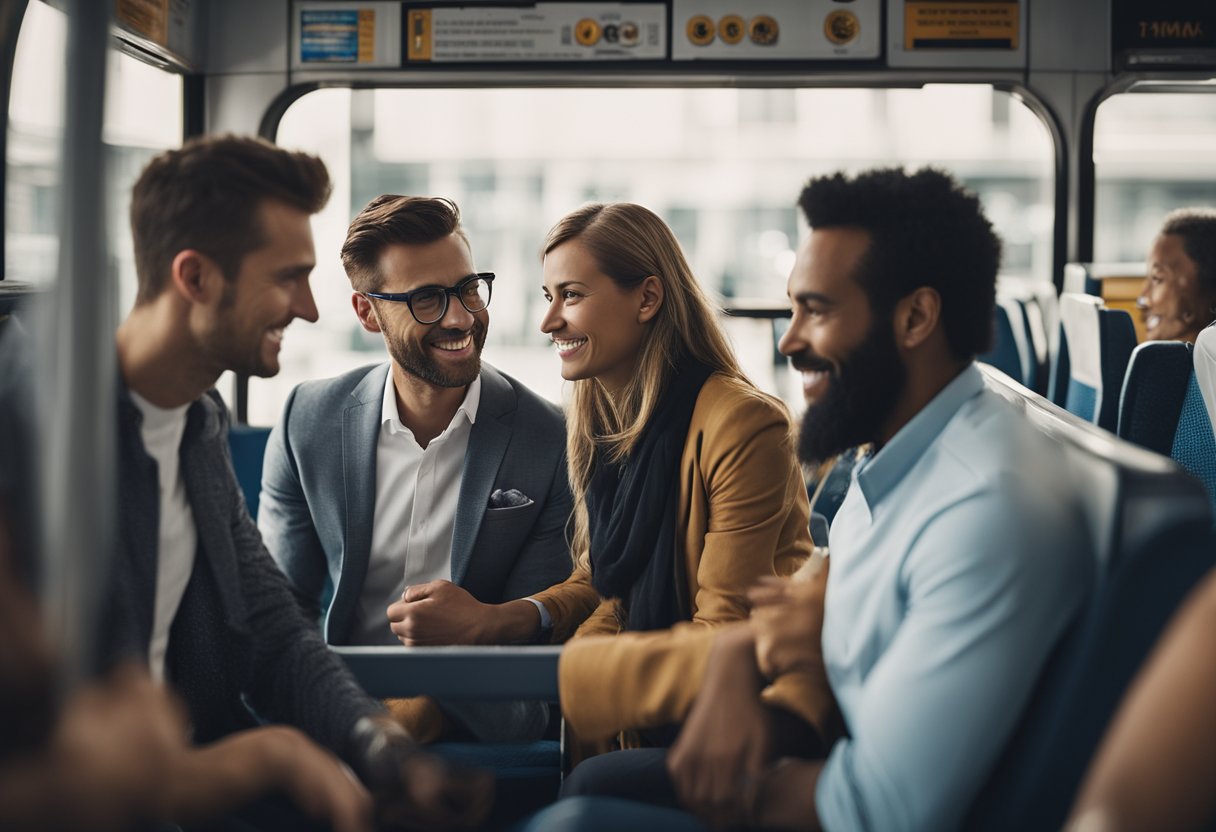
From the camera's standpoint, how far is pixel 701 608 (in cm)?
204

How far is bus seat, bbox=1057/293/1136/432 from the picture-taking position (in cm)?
347

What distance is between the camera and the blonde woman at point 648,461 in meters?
2.10

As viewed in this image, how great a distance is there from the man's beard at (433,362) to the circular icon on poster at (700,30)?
6.46 ft

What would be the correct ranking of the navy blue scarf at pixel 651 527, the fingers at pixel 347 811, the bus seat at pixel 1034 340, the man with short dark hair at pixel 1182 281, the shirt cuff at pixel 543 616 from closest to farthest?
the fingers at pixel 347 811
the navy blue scarf at pixel 651 527
the shirt cuff at pixel 543 616
the man with short dark hair at pixel 1182 281
the bus seat at pixel 1034 340

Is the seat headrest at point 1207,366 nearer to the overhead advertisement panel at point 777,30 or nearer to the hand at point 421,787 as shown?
the overhead advertisement panel at point 777,30

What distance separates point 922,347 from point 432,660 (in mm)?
832

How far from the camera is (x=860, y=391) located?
166 centimetres

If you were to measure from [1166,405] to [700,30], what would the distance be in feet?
6.59

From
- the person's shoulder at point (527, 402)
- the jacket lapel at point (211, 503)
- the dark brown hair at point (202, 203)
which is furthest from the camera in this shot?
the person's shoulder at point (527, 402)

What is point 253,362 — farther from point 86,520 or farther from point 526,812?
point 526,812

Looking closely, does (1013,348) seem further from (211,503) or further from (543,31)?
(211,503)

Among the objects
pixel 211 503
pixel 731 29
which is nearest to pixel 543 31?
pixel 731 29

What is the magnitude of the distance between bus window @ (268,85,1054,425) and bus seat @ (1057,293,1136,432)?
1.21 feet

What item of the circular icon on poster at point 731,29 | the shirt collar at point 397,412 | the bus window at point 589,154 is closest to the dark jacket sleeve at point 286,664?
the shirt collar at point 397,412
